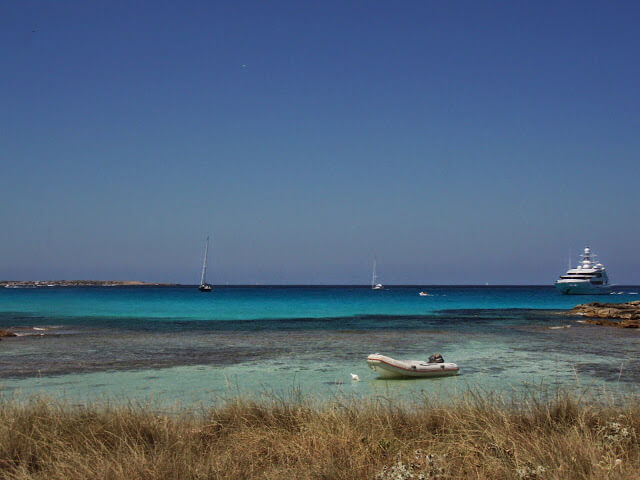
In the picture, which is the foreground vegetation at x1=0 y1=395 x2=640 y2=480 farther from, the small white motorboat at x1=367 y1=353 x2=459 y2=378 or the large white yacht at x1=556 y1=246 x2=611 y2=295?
the large white yacht at x1=556 y1=246 x2=611 y2=295

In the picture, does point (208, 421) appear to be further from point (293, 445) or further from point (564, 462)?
point (564, 462)

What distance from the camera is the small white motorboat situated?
1671 cm

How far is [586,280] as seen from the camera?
117375 mm

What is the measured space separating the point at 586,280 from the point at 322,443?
124 metres

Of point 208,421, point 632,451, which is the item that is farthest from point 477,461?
point 208,421

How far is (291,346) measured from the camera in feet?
→ 86.0

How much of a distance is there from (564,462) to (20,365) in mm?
18565

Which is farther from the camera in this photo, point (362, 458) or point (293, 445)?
point (293, 445)

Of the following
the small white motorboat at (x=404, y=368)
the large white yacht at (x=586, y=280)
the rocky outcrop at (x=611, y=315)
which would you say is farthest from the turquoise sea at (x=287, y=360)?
the large white yacht at (x=586, y=280)

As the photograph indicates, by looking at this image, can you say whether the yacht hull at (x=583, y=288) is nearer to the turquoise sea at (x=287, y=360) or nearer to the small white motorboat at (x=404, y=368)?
the turquoise sea at (x=287, y=360)

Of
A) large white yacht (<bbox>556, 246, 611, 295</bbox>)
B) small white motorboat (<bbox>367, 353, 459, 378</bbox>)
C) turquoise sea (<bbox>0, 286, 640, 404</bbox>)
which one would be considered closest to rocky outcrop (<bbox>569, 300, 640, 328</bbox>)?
turquoise sea (<bbox>0, 286, 640, 404</bbox>)

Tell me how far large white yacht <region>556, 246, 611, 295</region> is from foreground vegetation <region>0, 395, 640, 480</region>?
396ft

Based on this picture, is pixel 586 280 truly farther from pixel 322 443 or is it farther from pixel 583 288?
pixel 322 443

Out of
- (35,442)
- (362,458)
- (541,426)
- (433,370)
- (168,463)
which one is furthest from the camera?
(433,370)
